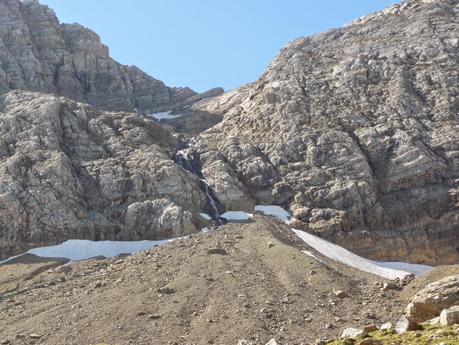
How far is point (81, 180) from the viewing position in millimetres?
68875

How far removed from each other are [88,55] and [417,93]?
7008 cm

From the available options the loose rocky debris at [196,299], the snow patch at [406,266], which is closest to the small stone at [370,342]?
the loose rocky debris at [196,299]

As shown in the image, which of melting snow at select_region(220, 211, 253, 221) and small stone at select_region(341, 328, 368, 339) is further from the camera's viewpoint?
melting snow at select_region(220, 211, 253, 221)

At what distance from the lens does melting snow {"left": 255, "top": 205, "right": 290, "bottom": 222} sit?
6962cm

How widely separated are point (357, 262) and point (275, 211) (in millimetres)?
13942

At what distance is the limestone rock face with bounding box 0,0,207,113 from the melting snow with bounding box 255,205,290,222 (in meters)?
53.0

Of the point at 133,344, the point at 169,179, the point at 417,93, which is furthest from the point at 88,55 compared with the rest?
the point at 133,344

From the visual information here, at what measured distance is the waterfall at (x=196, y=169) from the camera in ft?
228

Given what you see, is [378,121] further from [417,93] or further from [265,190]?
[265,190]

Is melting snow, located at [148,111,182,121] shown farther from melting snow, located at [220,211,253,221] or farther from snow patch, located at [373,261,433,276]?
snow patch, located at [373,261,433,276]

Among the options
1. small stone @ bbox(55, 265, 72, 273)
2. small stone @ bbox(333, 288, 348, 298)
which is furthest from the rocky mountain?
small stone @ bbox(333, 288, 348, 298)

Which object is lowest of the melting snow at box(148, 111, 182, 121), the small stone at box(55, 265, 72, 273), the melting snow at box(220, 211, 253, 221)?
the small stone at box(55, 265, 72, 273)

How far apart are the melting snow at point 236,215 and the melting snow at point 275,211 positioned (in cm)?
264

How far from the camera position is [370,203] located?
228 ft
